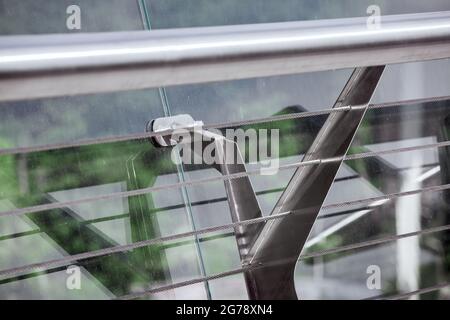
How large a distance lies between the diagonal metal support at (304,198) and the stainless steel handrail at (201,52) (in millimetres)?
144

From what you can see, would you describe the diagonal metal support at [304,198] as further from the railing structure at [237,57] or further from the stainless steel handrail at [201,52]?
the stainless steel handrail at [201,52]

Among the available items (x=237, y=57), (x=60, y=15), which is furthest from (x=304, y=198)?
(x=60, y=15)

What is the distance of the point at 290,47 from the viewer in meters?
0.58

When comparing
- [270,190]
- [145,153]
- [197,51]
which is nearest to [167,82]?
[197,51]

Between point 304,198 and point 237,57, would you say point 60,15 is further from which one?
point 237,57

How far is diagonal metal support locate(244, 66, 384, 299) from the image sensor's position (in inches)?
31.7

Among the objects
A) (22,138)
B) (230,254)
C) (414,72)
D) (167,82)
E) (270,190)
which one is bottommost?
(167,82)

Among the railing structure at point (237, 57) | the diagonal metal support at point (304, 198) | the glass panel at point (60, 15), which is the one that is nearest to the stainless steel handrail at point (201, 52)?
the railing structure at point (237, 57)

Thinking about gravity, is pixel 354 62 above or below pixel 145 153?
below

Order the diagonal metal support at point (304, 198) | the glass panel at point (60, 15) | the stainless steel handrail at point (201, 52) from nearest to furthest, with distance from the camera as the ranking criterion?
the stainless steel handrail at point (201, 52) → the diagonal metal support at point (304, 198) → the glass panel at point (60, 15)

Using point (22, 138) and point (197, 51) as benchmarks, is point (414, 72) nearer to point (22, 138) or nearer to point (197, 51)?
point (22, 138)

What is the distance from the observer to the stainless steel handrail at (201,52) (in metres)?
0.49

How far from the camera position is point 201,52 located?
0.55 metres

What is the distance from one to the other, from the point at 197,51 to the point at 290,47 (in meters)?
0.10
